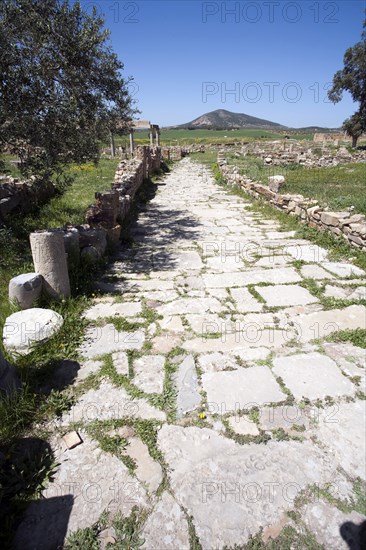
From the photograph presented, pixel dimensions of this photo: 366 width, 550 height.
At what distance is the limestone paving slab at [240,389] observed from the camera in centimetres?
253

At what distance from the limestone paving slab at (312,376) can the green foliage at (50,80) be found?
482 cm

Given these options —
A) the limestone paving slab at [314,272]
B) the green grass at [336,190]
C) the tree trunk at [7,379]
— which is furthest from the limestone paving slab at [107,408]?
the green grass at [336,190]

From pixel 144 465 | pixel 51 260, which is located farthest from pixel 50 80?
pixel 144 465

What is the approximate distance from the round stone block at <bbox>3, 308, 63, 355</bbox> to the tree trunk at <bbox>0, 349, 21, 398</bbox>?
0.40 metres

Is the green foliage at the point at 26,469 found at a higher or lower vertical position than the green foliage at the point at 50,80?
lower

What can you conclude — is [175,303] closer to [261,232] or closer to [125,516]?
[125,516]

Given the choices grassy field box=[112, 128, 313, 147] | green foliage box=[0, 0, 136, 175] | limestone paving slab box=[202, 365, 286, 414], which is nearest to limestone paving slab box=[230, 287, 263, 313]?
limestone paving slab box=[202, 365, 286, 414]

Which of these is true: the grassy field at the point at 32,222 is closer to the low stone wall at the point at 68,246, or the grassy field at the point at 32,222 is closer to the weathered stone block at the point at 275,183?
the low stone wall at the point at 68,246

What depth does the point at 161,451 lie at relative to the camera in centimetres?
215

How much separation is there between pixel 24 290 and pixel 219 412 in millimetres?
2446

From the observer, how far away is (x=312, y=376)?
9.14 ft

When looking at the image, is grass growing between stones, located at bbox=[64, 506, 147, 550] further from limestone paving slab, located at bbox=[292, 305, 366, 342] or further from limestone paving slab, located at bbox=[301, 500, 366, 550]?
limestone paving slab, located at bbox=[292, 305, 366, 342]

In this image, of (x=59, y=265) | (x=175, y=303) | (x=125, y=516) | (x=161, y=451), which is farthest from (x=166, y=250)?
(x=125, y=516)

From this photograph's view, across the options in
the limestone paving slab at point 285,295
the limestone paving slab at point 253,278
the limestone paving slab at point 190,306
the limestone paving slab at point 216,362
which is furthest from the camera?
the limestone paving slab at point 253,278
